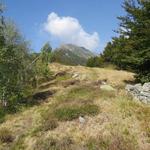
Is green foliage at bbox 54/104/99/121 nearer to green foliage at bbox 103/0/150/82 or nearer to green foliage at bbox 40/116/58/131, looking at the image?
green foliage at bbox 40/116/58/131

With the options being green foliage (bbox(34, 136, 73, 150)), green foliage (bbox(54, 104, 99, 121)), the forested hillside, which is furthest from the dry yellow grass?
green foliage (bbox(34, 136, 73, 150))

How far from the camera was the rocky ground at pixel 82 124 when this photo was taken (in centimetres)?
1758

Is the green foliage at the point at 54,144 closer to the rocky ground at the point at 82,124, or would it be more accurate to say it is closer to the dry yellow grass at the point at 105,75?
the rocky ground at the point at 82,124

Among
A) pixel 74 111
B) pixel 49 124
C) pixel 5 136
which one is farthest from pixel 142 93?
pixel 5 136

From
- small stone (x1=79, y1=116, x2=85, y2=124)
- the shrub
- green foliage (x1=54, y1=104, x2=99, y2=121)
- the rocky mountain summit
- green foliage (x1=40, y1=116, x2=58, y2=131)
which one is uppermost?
the rocky mountain summit

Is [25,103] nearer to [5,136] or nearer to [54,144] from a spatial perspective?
[5,136]

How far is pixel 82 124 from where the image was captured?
2062 cm

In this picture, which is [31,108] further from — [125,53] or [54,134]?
[125,53]

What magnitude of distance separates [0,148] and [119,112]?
27.9ft

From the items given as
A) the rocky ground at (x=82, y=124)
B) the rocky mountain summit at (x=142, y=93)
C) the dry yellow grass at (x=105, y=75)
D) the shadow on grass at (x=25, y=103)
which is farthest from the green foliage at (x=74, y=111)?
the dry yellow grass at (x=105, y=75)

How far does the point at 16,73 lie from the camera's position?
1211 inches

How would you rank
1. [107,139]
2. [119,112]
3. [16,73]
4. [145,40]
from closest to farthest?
[107,139] < [119,112] < [145,40] < [16,73]

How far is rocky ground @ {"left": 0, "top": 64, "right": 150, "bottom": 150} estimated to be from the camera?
17.6 metres

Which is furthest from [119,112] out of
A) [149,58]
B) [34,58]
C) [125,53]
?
[34,58]
